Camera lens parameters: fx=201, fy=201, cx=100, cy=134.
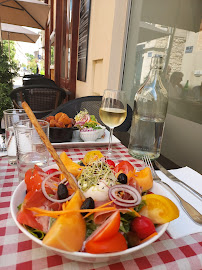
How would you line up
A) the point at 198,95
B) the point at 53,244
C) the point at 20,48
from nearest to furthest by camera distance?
the point at 53,244 → the point at 198,95 → the point at 20,48

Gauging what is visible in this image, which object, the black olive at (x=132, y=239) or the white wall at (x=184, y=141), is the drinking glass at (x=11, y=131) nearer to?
the black olive at (x=132, y=239)

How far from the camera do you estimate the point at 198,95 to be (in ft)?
3.60

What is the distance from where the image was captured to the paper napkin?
45 centimetres

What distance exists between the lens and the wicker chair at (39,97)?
2.21 meters

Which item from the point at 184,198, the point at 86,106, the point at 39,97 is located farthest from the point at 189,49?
the point at 39,97

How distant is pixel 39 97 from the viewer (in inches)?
Result: 89.8

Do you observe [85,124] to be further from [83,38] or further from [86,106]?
[83,38]

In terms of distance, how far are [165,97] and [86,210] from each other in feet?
2.53

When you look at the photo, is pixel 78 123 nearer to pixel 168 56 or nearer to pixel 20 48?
pixel 168 56

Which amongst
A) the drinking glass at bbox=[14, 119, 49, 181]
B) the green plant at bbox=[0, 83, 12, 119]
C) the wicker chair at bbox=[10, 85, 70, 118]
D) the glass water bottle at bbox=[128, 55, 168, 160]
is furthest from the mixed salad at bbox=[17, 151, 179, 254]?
the wicker chair at bbox=[10, 85, 70, 118]

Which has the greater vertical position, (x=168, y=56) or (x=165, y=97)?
(x=168, y=56)

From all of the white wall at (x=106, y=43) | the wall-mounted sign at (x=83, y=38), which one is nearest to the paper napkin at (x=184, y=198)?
the white wall at (x=106, y=43)

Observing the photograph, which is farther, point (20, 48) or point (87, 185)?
point (20, 48)

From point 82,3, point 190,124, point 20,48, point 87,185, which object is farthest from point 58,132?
point 20,48
